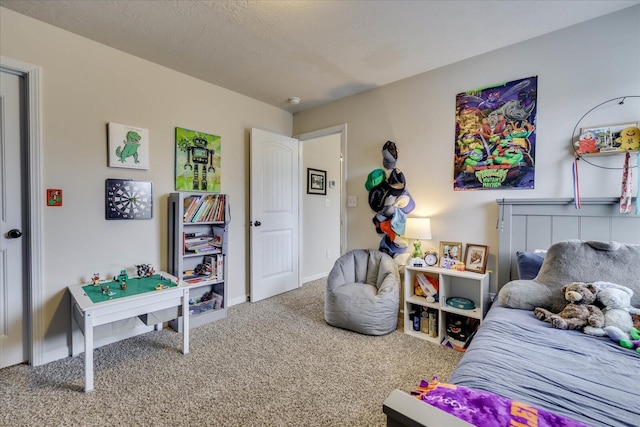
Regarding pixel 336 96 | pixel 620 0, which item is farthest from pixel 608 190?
pixel 336 96

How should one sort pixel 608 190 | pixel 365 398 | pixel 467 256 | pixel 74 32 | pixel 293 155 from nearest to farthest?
pixel 365 398 < pixel 608 190 < pixel 74 32 < pixel 467 256 < pixel 293 155

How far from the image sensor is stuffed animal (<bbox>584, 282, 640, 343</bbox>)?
4.32ft

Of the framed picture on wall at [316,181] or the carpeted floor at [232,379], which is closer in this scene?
the carpeted floor at [232,379]

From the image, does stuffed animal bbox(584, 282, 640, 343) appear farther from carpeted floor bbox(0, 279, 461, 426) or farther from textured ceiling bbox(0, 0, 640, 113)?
textured ceiling bbox(0, 0, 640, 113)

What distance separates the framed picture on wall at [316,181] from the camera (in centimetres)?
418

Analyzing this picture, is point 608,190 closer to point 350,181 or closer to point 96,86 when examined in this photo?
point 350,181

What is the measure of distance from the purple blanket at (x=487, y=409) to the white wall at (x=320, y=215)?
322cm

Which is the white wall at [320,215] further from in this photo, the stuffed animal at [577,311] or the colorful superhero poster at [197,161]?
the stuffed animal at [577,311]

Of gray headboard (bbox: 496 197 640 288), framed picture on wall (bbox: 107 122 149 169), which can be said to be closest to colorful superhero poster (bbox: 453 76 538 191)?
gray headboard (bbox: 496 197 640 288)

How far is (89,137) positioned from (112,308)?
1.34m

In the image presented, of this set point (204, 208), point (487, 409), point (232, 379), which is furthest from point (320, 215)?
point (487, 409)

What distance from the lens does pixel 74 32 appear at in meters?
2.10

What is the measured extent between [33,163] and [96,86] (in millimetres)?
742

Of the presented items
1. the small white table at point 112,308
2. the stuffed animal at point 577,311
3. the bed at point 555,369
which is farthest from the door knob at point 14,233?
the stuffed animal at point 577,311
